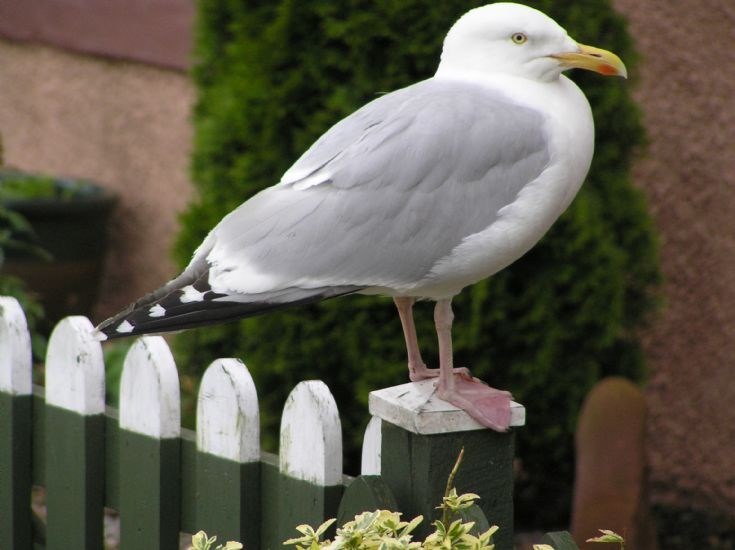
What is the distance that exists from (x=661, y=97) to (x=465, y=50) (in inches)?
91.2

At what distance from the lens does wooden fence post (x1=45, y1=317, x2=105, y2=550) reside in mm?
2447

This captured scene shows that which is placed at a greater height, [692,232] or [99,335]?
[692,232]

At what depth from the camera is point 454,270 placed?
205 cm

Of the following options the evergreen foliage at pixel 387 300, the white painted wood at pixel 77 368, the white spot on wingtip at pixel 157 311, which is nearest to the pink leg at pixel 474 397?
the white spot on wingtip at pixel 157 311

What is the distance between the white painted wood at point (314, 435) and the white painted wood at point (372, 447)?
0.06 metres

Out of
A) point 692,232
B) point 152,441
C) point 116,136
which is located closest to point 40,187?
point 116,136

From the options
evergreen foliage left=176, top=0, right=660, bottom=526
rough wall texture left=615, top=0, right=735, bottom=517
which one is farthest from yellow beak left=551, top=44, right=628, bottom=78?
rough wall texture left=615, top=0, right=735, bottom=517

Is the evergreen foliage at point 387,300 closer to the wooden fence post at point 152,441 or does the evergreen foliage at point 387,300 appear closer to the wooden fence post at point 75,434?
the wooden fence post at point 75,434

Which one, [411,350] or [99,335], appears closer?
[99,335]

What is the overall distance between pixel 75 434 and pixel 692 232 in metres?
2.55

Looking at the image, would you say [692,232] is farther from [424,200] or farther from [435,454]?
[435,454]

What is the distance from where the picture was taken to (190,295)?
2002 mm

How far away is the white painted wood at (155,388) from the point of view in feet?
7.54

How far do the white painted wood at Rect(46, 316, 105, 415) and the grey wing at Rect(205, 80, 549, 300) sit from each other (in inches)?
18.8
